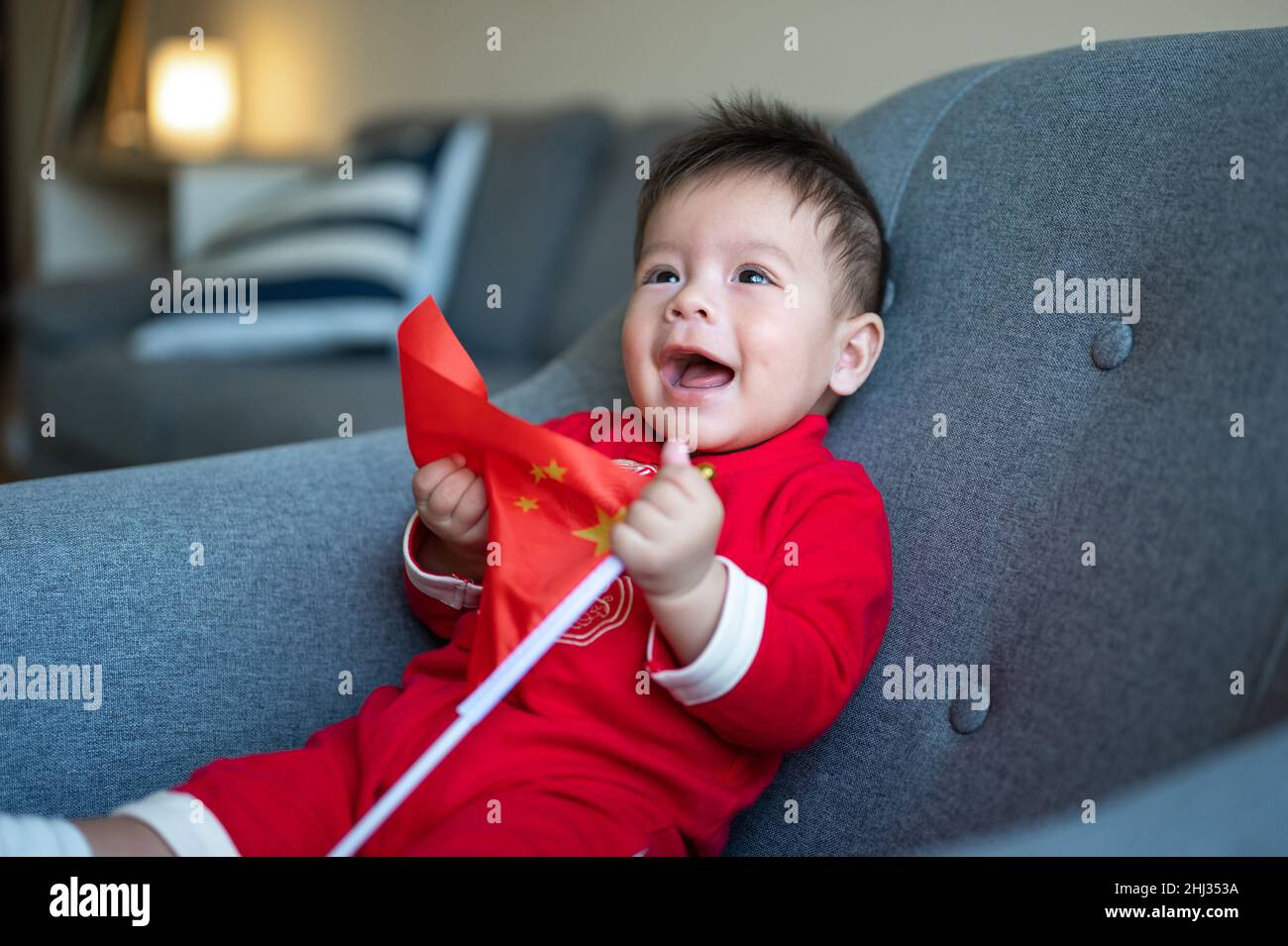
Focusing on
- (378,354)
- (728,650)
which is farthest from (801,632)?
(378,354)

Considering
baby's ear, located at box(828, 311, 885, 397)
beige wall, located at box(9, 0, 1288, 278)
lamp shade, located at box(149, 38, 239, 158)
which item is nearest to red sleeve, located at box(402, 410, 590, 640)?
baby's ear, located at box(828, 311, 885, 397)

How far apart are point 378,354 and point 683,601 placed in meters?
1.88

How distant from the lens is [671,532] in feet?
2.22

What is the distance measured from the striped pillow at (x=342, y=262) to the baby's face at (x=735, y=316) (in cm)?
156

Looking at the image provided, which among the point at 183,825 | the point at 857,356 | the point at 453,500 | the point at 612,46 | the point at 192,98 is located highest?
the point at 192,98

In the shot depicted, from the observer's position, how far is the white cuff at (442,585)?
2.94 ft

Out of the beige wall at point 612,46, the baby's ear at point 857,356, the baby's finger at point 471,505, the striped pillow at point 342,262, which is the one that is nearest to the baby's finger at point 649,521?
the baby's finger at point 471,505

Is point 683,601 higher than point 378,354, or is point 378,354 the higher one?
point 378,354

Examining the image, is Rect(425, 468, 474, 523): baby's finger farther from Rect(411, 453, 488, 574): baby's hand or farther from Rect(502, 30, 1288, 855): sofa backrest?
Rect(502, 30, 1288, 855): sofa backrest

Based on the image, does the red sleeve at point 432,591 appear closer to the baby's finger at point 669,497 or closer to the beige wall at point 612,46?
the baby's finger at point 669,497

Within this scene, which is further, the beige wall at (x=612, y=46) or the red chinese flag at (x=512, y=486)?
the beige wall at (x=612, y=46)

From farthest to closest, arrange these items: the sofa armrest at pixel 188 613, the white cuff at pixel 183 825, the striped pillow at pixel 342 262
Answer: the striped pillow at pixel 342 262, the sofa armrest at pixel 188 613, the white cuff at pixel 183 825

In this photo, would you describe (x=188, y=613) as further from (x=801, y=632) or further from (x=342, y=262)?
(x=342, y=262)
